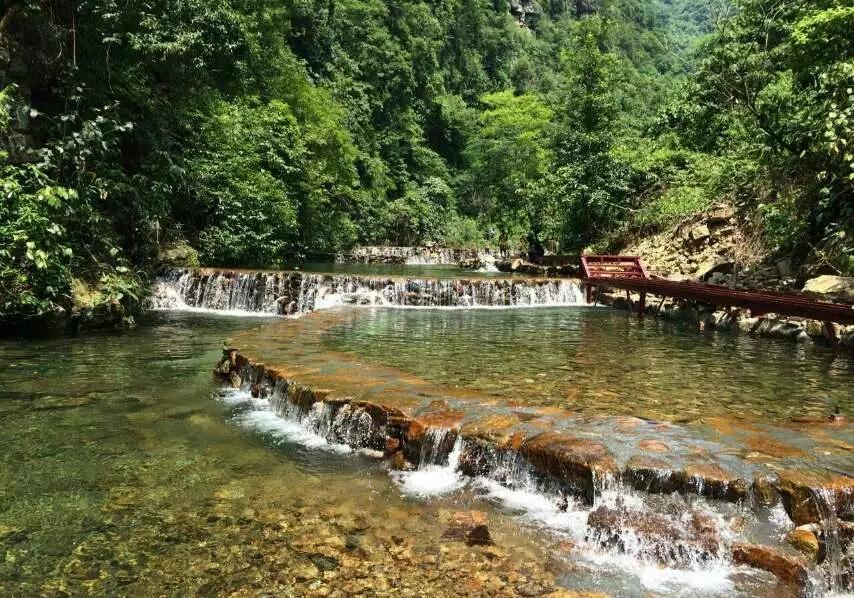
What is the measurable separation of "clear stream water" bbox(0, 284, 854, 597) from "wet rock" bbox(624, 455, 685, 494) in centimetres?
9

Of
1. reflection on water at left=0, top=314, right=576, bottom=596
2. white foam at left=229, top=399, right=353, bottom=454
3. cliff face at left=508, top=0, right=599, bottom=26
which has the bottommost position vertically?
reflection on water at left=0, top=314, right=576, bottom=596

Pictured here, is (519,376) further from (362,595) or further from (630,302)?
(630,302)

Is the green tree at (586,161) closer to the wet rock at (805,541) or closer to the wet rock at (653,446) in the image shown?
the wet rock at (653,446)

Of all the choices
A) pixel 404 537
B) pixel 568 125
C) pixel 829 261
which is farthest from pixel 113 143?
pixel 568 125

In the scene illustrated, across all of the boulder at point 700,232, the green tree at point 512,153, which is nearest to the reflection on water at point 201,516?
the boulder at point 700,232

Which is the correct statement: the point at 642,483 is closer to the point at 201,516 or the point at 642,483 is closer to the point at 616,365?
the point at 201,516

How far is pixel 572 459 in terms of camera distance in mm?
3906

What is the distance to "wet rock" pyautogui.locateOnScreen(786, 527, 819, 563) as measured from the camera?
3.19 m

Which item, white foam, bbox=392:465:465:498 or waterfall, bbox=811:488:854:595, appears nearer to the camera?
waterfall, bbox=811:488:854:595

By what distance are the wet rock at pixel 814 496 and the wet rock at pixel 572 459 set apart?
1.00 metres

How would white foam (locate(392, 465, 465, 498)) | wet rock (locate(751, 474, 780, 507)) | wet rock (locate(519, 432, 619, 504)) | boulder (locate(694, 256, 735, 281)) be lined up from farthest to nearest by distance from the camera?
boulder (locate(694, 256, 735, 281)) → white foam (locate(392, 465, 465, 498)) → wet rock (locate(519, 432, 619, 504)) → wet rock (locate(751, 474, 780, 507))

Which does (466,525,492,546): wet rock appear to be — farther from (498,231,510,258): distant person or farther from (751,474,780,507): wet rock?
(498,231,510,258): distant person

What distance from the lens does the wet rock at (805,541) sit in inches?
126

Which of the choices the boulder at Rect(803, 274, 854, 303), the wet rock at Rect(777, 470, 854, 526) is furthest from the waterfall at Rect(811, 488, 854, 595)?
the boulder at Rect(803, 274, 854, 303)
